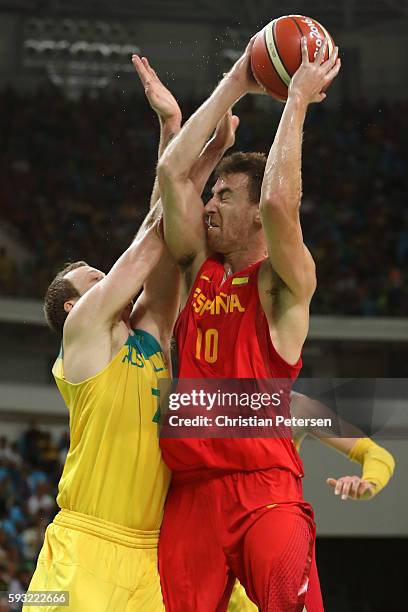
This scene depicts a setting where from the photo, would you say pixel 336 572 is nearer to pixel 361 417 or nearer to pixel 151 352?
pixel 361 417

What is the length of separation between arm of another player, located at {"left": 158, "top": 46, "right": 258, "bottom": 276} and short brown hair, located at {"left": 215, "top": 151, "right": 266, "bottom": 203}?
5.4 inches

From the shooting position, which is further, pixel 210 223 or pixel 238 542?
pixel 210 223

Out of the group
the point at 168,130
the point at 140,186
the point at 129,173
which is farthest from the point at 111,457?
the point at 129,173

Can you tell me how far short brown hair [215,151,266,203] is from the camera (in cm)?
349

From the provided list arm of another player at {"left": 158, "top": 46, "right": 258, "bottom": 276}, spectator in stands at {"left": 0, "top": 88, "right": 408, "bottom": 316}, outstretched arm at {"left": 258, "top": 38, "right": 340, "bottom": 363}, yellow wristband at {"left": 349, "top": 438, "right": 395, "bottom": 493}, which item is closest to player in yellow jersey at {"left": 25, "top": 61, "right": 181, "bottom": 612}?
arm of another player at {"left": 158, "top": 46, "right": 258, "bottom": 276}

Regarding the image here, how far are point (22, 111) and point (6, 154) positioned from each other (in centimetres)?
104

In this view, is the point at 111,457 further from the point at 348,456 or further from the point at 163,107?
the point at 163,107

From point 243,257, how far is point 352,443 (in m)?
1.13

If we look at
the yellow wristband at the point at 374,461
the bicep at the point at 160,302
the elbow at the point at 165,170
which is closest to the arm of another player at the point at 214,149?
the elbow at the point at 165,170

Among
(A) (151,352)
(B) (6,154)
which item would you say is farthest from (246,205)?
(B) (6,154)

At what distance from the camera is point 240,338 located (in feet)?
→ 10.7

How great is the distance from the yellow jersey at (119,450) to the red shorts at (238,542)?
11 centimetres

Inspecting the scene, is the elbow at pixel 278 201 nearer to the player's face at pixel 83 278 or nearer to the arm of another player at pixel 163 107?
the arm of another player at pixel 163 107

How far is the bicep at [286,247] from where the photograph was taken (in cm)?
309
